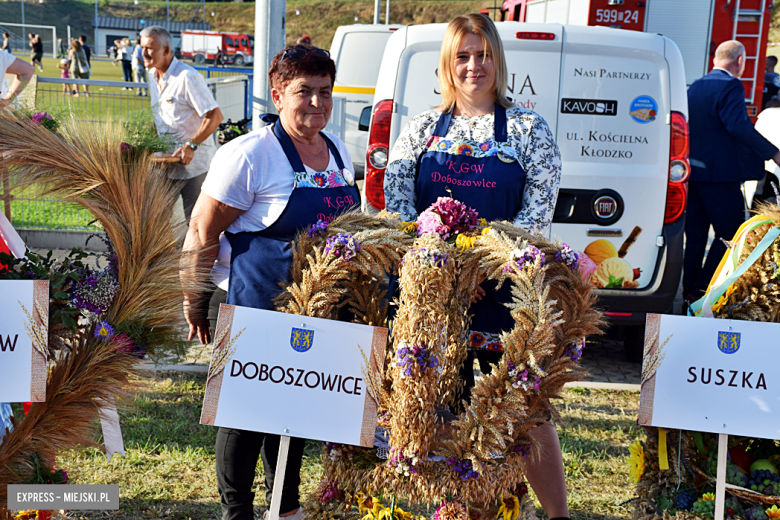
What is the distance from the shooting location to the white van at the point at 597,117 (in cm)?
407

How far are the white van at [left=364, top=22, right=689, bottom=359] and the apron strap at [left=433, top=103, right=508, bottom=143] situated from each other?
147 cm

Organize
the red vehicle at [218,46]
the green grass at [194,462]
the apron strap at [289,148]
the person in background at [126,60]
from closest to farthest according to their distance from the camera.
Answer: the apron strap at [289,148] < the green grass at [194,462] < the person in background at [126,60] < the red vehicle at [218,46]

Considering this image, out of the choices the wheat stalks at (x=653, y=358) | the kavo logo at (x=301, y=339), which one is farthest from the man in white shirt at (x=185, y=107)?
the wheat stalks at (x=653, y=358)

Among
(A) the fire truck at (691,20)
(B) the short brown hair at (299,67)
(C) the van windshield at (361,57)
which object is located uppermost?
(A) the fire truck at (691,20)

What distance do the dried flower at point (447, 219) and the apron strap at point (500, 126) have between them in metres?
0.53

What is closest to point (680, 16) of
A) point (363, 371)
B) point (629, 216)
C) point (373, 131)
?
point (629, 216)

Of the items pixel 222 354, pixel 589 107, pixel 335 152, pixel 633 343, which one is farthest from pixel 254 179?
pixel 633 343

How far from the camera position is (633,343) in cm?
501

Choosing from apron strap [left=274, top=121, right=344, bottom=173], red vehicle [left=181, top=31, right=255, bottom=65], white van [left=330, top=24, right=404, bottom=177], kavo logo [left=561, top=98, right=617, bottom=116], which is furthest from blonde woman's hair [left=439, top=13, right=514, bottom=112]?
red vehicle [left=181, top=31, right=255, bottom=65]

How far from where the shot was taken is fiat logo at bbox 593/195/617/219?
4.22 meters

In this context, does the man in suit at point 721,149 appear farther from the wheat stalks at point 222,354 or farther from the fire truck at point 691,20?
the wheat stalks at point 222,354

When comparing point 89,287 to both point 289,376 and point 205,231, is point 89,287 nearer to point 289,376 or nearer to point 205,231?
point 205,231

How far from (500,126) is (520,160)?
0.48 ft

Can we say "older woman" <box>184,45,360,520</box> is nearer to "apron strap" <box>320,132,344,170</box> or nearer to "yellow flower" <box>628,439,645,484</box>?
"apron strap" <box>320,132,344,170</box>
